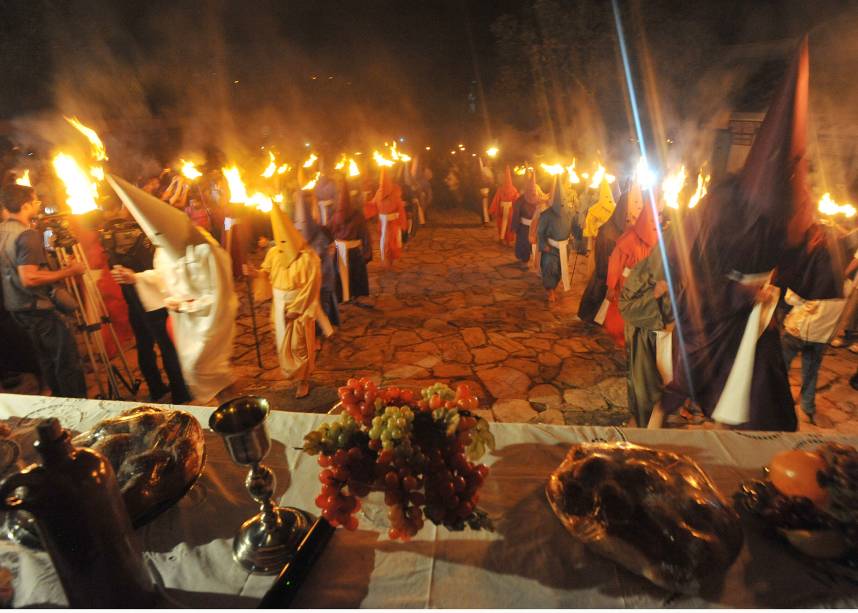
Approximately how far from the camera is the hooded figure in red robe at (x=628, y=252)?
17.9 ft

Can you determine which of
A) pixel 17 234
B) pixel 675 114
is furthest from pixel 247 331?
pixel 675 114

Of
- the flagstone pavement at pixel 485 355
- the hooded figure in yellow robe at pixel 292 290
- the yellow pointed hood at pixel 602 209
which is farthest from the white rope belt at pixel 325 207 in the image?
the yellow pointed hood at pixel 602 209

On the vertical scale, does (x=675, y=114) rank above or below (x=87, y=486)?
above

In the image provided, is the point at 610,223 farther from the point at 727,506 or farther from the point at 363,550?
the point at 363,550

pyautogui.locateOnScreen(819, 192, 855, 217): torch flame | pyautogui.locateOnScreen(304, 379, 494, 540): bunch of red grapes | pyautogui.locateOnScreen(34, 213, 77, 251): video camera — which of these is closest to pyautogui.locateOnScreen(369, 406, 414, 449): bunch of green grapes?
pyautogui.locateOnScreen(304, 379, 494, 540): bunch of red grapes

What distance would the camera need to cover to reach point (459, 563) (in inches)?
70.5

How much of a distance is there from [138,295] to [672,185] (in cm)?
625

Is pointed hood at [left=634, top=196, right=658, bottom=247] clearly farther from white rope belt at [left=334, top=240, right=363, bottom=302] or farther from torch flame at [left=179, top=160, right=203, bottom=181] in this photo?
torch flame at [left=179, top=160, right=203, bottom=181]

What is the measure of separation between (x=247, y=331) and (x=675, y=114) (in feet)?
49.6

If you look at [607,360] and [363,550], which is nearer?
[363,550]

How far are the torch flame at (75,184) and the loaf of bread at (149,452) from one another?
11.2ft

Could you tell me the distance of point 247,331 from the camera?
25.5ft

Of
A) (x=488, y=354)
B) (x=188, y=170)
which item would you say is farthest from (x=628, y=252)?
(x=188, y=170)

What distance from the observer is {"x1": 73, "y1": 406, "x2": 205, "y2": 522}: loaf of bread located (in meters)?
1.99
